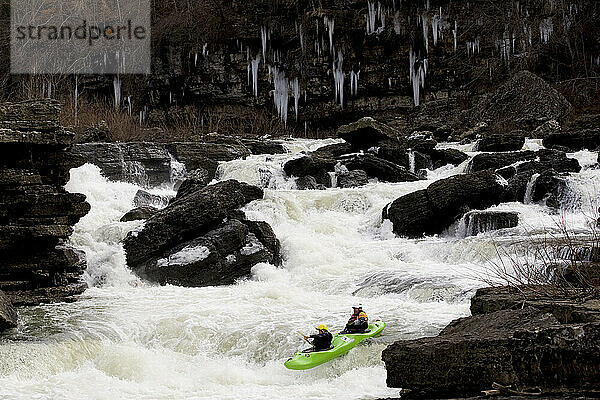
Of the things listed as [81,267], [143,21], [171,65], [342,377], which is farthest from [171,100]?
[342,377]

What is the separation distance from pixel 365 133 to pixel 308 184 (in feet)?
15.4

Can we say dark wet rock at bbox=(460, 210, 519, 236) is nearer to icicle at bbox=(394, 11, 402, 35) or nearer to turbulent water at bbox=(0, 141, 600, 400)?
turbulent water at bbox=(0, 141, 600, 400)

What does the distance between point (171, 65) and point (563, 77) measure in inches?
718

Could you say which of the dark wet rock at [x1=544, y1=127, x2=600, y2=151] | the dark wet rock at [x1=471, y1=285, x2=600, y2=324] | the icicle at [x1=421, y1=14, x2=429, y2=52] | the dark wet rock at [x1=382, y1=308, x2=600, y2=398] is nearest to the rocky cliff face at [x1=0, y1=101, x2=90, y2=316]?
the dark wet rock at [x1=471, y1=285, x2=600, y2=324]

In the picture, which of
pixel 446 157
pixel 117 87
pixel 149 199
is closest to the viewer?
pixel 149 199

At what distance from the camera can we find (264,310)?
9000 mm

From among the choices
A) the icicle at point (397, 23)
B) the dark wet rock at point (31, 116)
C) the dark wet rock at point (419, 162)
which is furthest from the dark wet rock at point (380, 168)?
the icicle at point (397, 23)

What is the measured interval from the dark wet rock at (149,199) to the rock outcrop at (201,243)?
372 centimetres

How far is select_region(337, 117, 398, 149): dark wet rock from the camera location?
73.0ft

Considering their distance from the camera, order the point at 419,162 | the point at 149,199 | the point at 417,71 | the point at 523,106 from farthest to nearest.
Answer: the point at 417,71, the point at 523,106, the point at 419,162, the point at 149,199

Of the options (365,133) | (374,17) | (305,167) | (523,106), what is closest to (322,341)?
(305,167)

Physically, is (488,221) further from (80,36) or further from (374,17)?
(80,36)

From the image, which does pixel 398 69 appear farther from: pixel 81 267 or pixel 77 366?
pixel 77 366

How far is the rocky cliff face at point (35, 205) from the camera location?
1053 centimetres
